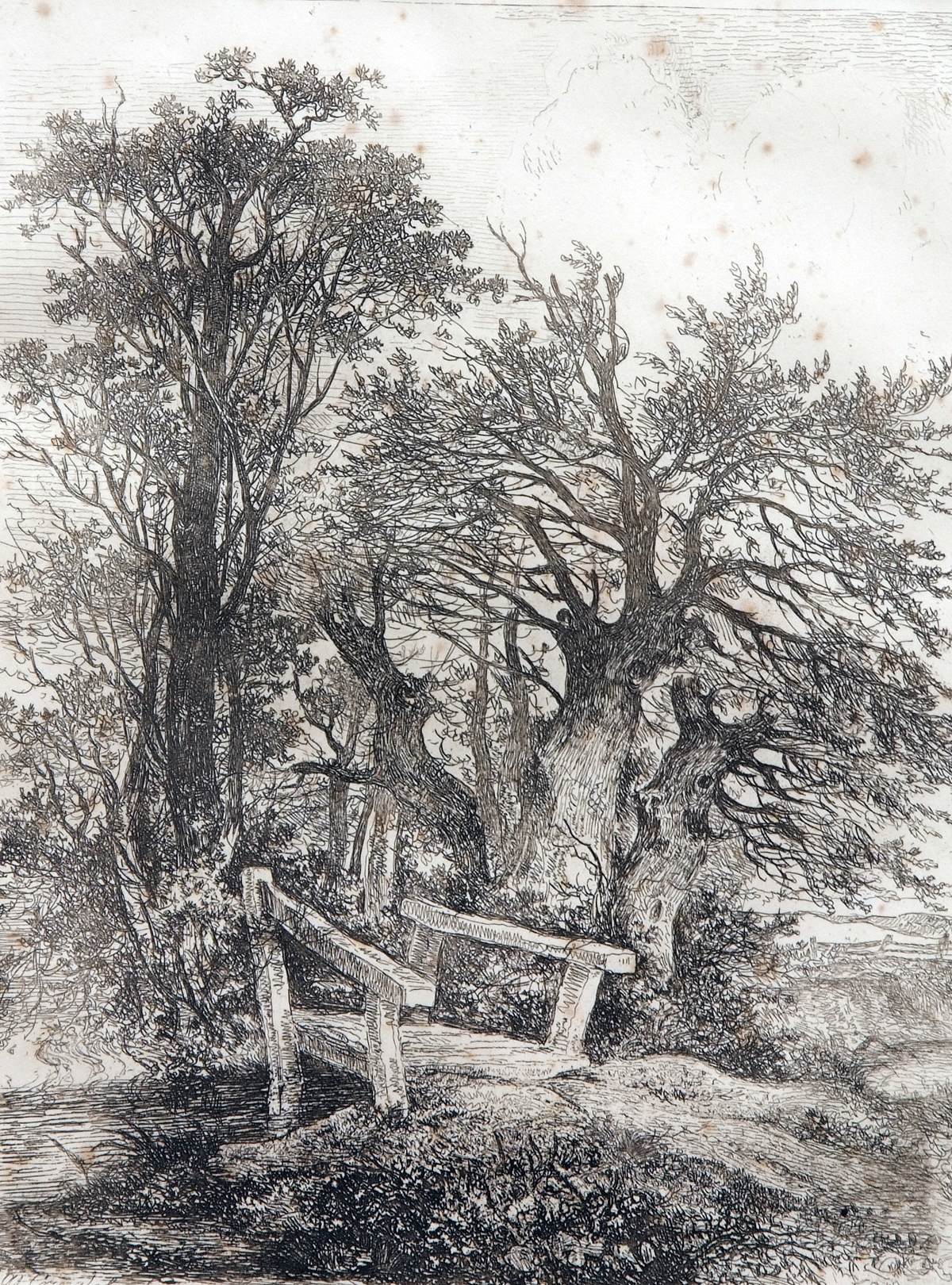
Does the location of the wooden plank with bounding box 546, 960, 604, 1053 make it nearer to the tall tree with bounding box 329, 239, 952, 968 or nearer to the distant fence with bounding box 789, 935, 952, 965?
the tall tree with bounding box 329, 239, 952, 968

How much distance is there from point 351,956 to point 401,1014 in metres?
0.21

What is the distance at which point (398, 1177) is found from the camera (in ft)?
7.75

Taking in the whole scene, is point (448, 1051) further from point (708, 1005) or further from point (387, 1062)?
point (708, 1005)

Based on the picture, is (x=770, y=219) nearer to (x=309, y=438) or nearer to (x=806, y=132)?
(x=806, y=132)

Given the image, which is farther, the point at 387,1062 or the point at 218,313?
the point at 218,313

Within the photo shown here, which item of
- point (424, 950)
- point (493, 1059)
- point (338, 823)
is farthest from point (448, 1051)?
point (338, 823)

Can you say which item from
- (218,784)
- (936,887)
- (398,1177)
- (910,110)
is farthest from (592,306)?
(398,1177)

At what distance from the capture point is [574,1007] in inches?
93.5

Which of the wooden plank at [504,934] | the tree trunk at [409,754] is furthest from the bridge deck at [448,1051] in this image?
the tree trunk at [409,754]

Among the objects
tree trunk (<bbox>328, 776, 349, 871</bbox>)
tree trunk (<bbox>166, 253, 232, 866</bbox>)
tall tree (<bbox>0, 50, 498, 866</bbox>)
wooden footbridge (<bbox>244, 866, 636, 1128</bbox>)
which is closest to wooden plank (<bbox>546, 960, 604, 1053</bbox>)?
wooden footbridge (<bbox>244, 866, 636, 1128</bbox>)

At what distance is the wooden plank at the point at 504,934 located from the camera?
7.82ft

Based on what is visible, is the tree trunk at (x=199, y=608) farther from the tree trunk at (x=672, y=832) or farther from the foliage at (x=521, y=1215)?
the tree trunk at (x=672, y=832)

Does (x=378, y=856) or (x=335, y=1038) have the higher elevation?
(x=378, y=856)

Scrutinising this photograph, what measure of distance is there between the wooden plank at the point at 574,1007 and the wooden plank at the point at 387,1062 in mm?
407
